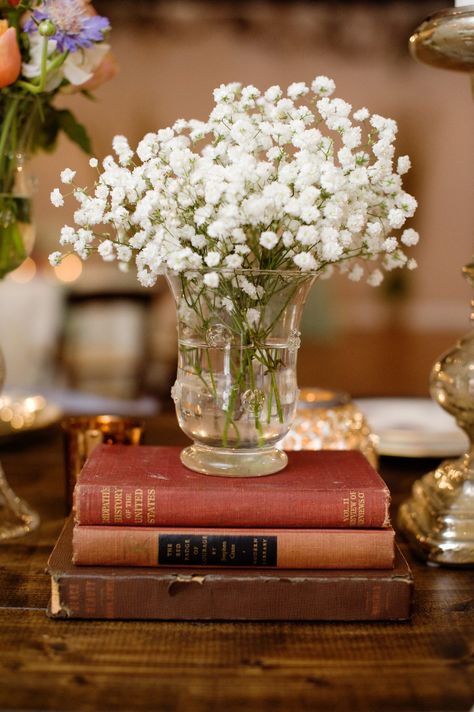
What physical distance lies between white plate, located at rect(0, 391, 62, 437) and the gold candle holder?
0.71 meters

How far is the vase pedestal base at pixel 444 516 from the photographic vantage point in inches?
35.0

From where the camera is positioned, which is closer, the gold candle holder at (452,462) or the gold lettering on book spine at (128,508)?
the gold lettering on book spine at (128,508)

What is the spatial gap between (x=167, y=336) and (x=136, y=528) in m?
3.04

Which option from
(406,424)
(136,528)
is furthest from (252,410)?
(406,424)

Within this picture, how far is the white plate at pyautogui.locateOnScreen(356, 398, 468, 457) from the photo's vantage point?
1.29 meters

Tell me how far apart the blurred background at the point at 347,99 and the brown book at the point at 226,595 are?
447 cm

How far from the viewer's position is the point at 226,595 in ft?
2.48

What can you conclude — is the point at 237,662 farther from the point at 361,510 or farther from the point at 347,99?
the point at 347,99

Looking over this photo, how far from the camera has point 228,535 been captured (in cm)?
77

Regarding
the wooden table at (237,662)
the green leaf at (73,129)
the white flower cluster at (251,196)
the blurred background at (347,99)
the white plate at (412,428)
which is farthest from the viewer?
the blurred background at (347,99)

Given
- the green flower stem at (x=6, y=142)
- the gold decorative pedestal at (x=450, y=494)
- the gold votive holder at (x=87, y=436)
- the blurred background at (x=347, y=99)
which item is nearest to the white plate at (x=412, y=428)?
the gold decorative pedestal at (x=450, y=494)

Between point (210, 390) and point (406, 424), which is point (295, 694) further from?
point (406, 424)

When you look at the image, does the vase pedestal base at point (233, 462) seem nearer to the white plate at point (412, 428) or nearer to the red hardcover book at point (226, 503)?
the red hardcover book at point (226, 503)

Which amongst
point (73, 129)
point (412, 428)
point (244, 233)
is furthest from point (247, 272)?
point (412, 428)
